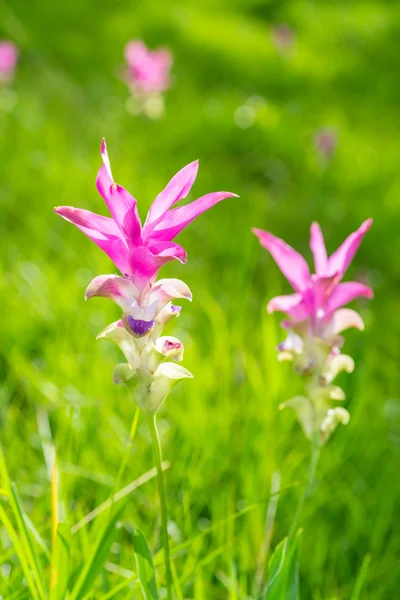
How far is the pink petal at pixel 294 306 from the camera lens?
1.05 meters

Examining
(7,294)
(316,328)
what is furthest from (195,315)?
(316,328)

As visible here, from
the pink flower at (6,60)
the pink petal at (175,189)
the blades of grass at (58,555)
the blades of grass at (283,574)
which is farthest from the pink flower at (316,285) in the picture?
the pink flower at (6,60)

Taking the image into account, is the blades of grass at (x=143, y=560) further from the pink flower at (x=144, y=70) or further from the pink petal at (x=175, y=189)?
the pink flower at (x=144, y=70)

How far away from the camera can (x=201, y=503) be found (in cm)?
153

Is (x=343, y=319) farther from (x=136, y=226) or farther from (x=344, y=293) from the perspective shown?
(x=136, y=226)

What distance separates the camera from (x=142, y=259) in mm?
834

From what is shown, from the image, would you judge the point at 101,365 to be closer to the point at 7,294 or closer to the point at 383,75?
the point at 7,294

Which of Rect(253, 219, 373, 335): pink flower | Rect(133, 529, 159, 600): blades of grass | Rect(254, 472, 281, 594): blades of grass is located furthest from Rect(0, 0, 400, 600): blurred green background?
Rect(253, 219, 373, 335): pink flower

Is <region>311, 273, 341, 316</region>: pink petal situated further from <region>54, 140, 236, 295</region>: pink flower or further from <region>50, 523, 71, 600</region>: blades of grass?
<region>50, 523, 71, 600</region>: blades of grass

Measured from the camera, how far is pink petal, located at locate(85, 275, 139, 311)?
84 cm

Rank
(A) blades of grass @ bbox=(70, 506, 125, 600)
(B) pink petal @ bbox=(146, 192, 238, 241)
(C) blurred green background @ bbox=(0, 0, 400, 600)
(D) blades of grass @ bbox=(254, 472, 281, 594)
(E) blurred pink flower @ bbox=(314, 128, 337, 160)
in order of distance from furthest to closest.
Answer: (E) blurred pink flower @ bbox=(314, 128, 337, 160) → (C) blurred green background @ bbox=(0, 0, 400, 600) → (D) blades of grass @ bbox=(254, 472, 281, 594) → (A) blades of grass @ bbox=(70, 506, 125, 600) → (B) pink petal @ bbox=(146, 192, 238, 241)

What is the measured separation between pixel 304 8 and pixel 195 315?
638 cm

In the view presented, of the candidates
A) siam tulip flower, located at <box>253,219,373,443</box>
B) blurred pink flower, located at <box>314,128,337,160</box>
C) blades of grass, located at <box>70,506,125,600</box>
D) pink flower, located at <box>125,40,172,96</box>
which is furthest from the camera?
blurred pink flower, located at <box>314,128,337,160</box>

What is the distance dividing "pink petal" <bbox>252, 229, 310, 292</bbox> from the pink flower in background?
0.18 meters
